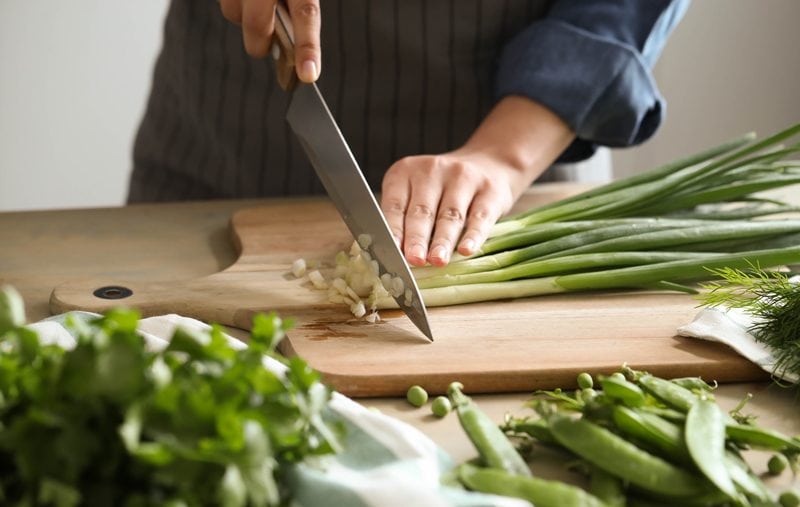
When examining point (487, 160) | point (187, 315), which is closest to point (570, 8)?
point (487, 160)

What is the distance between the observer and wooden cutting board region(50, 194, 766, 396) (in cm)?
136

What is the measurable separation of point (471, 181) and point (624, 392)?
30.0 inches

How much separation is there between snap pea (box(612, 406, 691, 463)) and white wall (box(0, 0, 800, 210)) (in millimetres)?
2771

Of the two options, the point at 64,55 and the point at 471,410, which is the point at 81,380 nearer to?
the point at 471,410

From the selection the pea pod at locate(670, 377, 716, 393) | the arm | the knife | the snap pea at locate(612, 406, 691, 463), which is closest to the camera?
the snap pea at locate(612, 406, 691, 463)

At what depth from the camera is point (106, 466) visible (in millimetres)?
862

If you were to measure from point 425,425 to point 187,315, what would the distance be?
0.49 metres

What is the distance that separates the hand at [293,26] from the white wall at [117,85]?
2.35 m

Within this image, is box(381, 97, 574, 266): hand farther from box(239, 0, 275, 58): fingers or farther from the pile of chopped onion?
box(239, 0, 275, 58): fingers

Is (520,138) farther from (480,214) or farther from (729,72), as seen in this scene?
(729,72)

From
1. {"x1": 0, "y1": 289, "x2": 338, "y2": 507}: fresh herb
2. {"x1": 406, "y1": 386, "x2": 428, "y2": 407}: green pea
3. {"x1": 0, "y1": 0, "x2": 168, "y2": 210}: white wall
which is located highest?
{"x1": 0, "y1": 289, "x2": 338, "y2": 507}: fresh herb

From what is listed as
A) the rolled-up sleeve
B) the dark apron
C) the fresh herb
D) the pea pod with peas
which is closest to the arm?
the rolled-up sleeve

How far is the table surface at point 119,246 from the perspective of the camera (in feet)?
5.64

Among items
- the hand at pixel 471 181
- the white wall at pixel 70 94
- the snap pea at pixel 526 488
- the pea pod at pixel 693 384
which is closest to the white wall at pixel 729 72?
the hand at pixel 471 181
